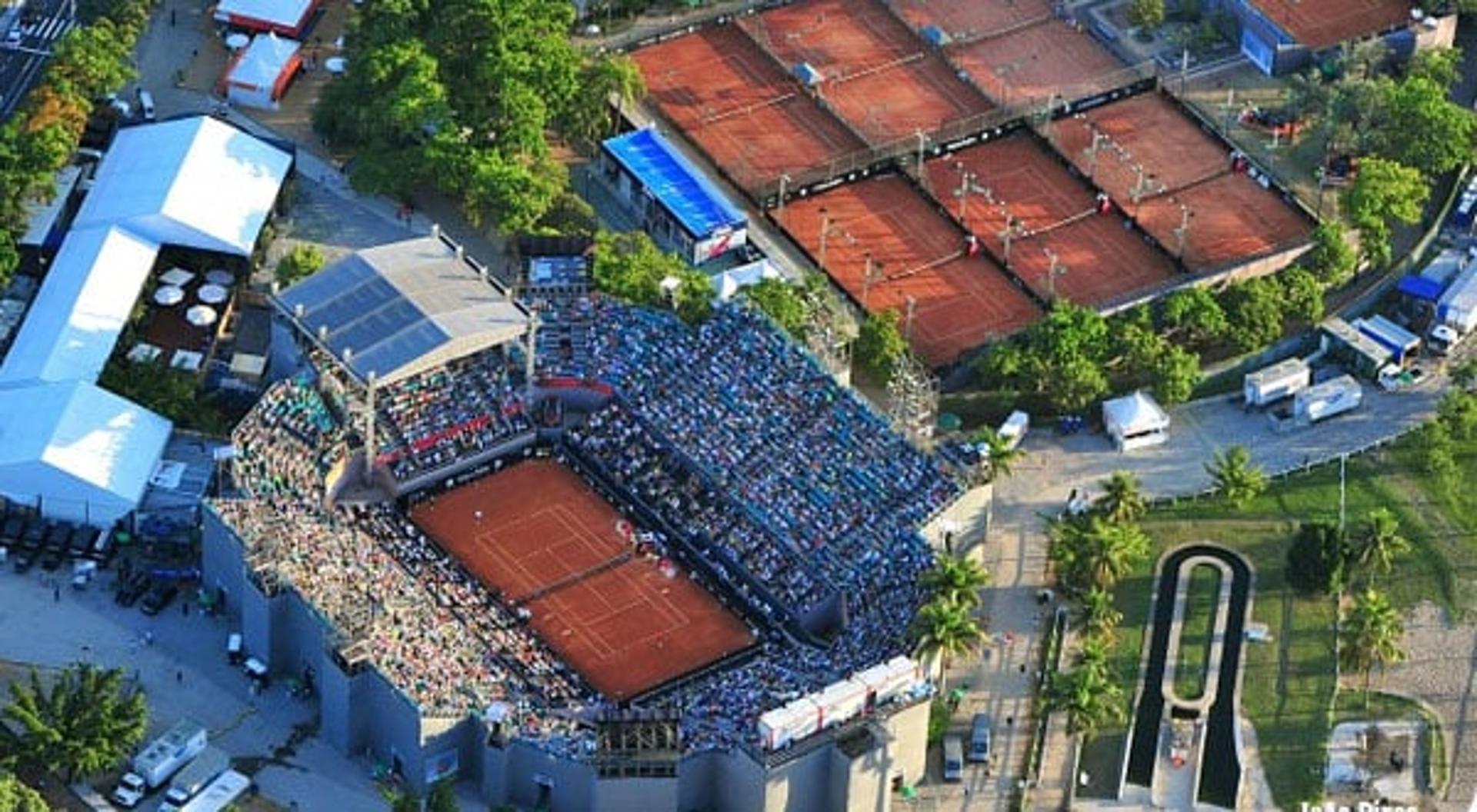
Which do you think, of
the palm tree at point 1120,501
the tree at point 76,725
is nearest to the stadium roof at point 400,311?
the tree at point 76,725

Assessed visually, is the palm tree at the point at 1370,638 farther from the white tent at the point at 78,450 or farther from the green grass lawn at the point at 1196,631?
the white tent at the point at 78,450

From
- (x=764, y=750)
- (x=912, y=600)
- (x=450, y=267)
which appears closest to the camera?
(x=764, y=750)

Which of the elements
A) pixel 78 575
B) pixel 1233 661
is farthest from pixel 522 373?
pixel 1233 661

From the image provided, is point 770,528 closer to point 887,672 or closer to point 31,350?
point 887,672

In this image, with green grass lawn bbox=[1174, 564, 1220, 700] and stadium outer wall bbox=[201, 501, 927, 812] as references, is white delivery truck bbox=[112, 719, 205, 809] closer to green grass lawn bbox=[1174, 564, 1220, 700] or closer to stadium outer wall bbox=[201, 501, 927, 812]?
stadium outer wall bbox=[201, 501, 927, 812]

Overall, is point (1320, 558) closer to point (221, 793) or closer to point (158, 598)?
point (221, 793)
